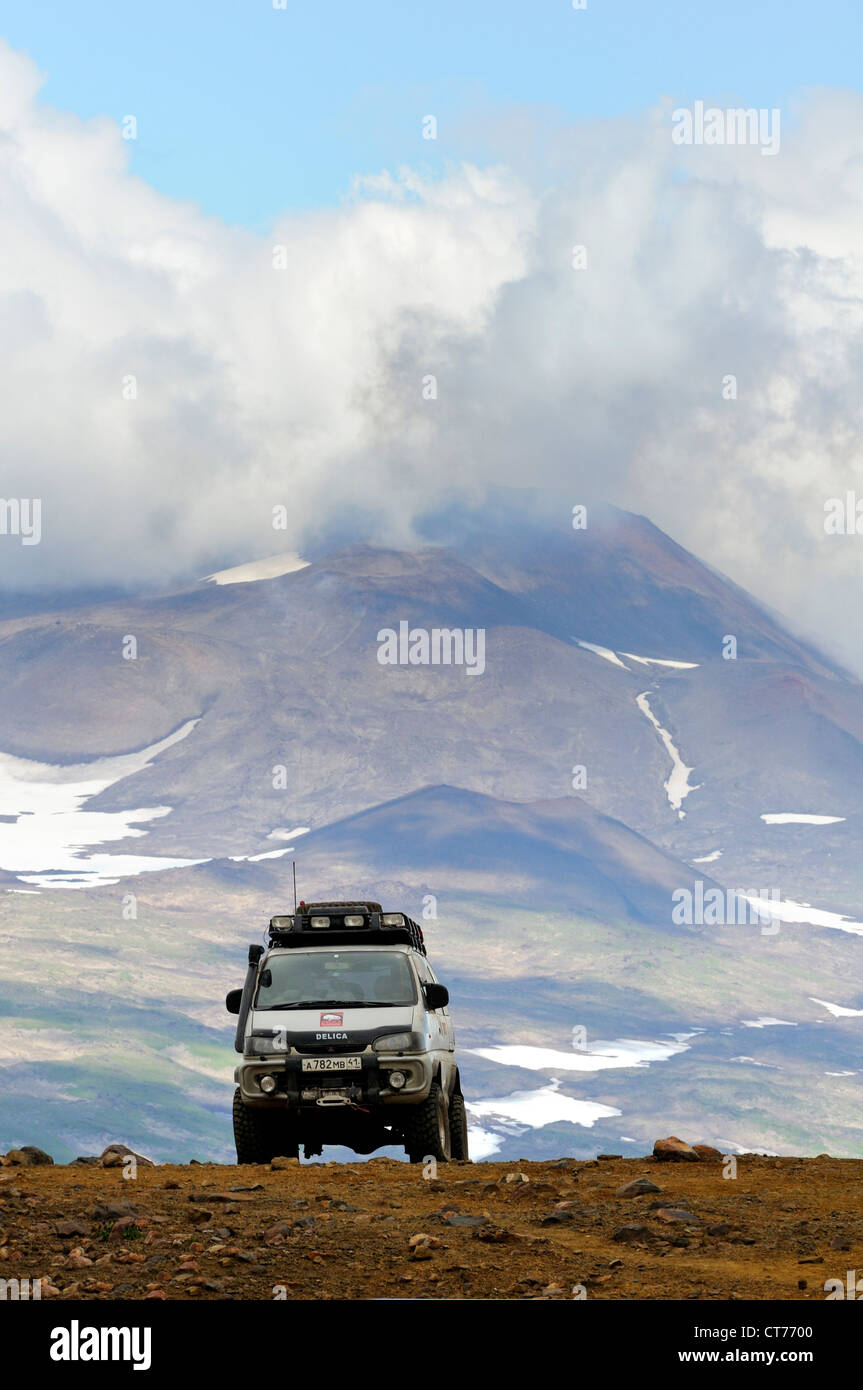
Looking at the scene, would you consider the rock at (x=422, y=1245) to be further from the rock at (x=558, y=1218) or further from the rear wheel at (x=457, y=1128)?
the rear wheel at (x=457, y=1128)

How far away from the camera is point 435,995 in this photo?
21.0m

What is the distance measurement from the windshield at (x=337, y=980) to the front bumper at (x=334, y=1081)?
2.44 ft

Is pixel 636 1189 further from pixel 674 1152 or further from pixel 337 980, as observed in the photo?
pixel 337 980

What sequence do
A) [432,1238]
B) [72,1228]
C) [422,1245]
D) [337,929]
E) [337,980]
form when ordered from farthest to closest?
[337,929] < [337,980] < [72,1228] < [432,1238] < [422,1245]

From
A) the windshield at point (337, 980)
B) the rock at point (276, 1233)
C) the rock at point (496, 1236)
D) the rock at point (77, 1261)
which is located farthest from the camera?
the windshield at point (337, 980)

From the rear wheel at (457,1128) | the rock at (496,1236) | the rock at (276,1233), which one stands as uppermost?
the rock at (276,1233)

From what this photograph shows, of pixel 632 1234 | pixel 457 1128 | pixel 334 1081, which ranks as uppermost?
pixel 632 1234

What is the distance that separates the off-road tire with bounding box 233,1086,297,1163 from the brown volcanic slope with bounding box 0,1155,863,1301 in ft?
9.08

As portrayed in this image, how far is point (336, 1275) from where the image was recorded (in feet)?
37.6

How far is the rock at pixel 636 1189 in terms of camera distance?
15.5 meters

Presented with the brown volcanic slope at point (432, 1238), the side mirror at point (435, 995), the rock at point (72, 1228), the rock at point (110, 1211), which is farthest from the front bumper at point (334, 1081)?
the rock at point (72, 1228)

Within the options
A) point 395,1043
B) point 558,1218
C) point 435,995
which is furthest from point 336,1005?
point 558,1218

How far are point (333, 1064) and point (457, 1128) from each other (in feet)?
11.9
